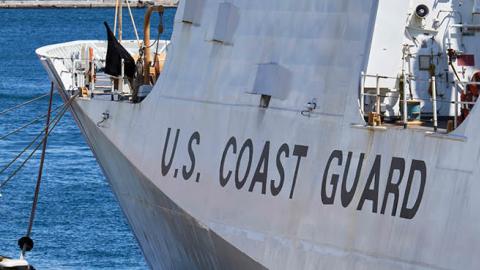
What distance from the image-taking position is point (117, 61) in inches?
990

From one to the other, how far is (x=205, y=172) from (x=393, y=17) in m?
3.69

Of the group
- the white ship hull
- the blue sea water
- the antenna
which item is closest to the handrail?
the white ship hull

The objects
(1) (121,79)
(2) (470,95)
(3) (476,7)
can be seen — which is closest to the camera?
(2) (470,95)

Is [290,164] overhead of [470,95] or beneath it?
beneath

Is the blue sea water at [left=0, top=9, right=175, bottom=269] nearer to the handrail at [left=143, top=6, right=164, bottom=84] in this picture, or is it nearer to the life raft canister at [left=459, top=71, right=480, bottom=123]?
the handrail at [left=143, top=6, right=164, bottom=84]

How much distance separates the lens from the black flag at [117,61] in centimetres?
2495

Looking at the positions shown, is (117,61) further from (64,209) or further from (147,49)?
(64,209)

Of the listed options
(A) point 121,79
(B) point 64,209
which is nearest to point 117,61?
(A) point 121,79

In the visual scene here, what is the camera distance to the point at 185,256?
22641 mm

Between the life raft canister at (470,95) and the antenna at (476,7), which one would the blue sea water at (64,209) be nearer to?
the antenna at (476,7)

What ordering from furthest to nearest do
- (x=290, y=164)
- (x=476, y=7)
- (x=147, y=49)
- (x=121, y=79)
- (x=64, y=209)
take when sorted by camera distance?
(x=64, y=209) → (x=121, y=79) → (x=147, y=49) → (x=476, y=7) → (x=290, y=164)

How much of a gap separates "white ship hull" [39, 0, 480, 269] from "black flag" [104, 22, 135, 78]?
54.4 inches

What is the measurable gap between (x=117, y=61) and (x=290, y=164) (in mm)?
6550

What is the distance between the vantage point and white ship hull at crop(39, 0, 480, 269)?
17312mm
